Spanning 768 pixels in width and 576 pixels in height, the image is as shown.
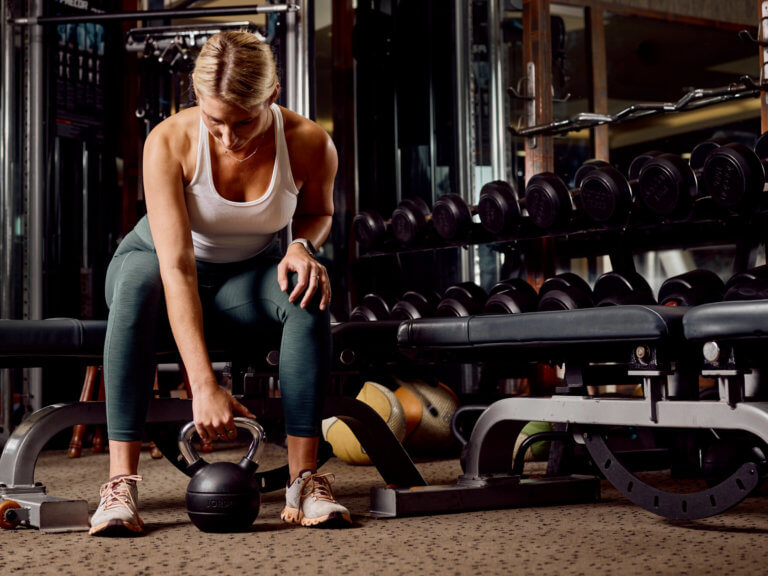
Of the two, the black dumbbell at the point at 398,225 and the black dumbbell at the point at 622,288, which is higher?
the black dumbbell at the point at 398,225

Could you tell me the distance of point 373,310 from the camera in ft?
11.8

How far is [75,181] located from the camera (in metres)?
4.12

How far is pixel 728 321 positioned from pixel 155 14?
274 centimetres

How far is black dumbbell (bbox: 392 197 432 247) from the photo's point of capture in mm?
3662

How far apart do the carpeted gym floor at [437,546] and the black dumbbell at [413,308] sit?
132 cm

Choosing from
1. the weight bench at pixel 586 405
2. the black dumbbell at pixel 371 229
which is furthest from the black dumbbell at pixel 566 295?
the black dumbbell at pixel 371 229

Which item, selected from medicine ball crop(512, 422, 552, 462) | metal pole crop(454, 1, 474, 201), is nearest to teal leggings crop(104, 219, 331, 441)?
medicine ball crop(512, 422, 552, 462)

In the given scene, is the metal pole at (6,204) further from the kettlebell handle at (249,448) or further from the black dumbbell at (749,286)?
the black dumbbell at (749,286)

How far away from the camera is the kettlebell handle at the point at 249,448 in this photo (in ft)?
5.46

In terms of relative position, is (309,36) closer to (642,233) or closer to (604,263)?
(642,233)

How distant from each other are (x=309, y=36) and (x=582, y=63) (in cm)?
357

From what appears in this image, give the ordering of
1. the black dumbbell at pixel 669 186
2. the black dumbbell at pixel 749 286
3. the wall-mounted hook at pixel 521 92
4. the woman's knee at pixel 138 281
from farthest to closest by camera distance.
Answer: the wall-mounted hook at pixel 521 92 → the black dumbbell at pixel 669 186 → the black dumbbell at pixel 749 286 → the woman's knee at pixel 138 281

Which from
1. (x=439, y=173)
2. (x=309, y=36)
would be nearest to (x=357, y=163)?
(x=439, y=173)

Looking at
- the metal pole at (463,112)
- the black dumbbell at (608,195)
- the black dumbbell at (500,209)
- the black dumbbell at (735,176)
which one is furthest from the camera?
the metal pole at (463,112)
